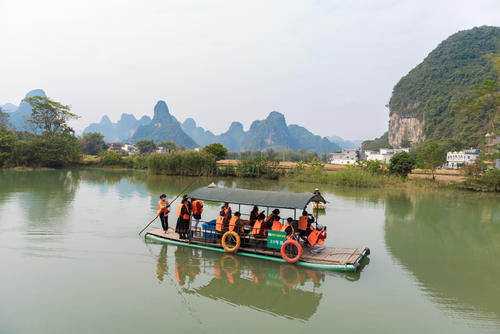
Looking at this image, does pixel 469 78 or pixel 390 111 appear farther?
pixel 390 111

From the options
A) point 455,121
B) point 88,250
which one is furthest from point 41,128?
point 455,121

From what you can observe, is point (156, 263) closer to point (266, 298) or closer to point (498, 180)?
point (266, 298)

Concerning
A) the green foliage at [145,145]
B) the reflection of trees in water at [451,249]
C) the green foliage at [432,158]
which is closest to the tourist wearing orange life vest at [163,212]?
the reflection of trees in water at [451,249]

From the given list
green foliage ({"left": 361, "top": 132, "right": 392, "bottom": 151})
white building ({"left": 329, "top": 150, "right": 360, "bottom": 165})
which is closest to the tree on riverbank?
white building ({"left": 329, "top": 150, "right": 360, "bottom": 165})

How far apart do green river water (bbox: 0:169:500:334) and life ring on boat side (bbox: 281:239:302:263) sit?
254 mm

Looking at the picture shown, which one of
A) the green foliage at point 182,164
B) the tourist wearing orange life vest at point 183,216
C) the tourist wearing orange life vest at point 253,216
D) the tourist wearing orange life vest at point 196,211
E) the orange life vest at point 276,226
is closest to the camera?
the orange life vest at point 276,226

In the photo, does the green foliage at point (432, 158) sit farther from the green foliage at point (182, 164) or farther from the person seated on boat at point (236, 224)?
the person seated on boat at point (236, 224)

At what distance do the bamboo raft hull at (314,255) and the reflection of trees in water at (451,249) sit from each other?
1.59 metres

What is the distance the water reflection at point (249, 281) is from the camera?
6449mm

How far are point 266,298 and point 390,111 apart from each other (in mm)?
129723

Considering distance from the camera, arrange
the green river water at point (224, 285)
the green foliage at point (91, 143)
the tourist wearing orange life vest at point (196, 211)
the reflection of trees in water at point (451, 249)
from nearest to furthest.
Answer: the green river water at point (224, 285) → the reflection of trees in water at point (451, 249) → the tourist wearing orange life vest at point (196, 211) → the green foliage at point (91, 143)

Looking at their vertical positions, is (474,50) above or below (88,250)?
above

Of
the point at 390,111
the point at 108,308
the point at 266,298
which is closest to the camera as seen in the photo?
the point at 108,308

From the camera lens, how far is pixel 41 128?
148ft
